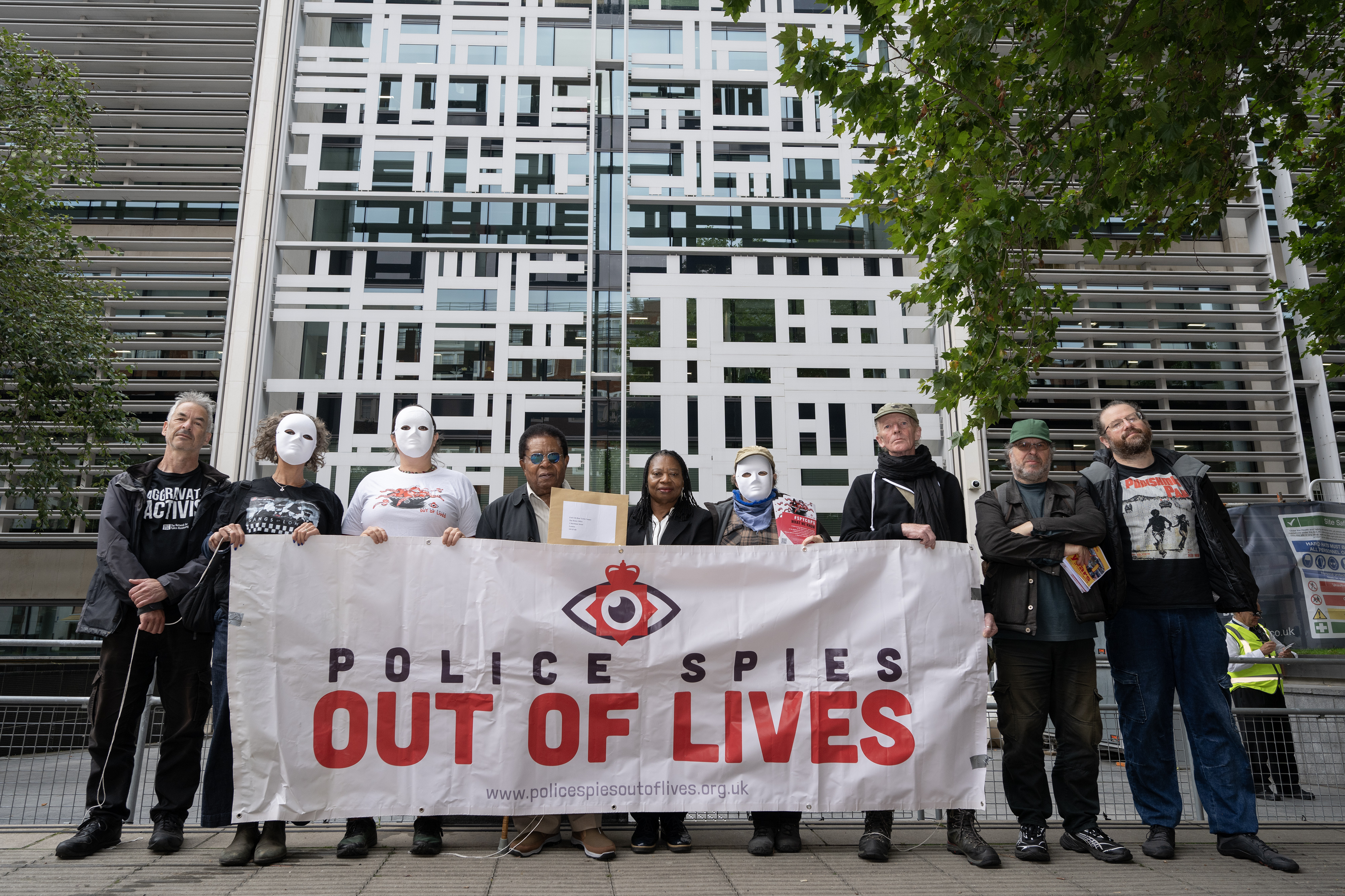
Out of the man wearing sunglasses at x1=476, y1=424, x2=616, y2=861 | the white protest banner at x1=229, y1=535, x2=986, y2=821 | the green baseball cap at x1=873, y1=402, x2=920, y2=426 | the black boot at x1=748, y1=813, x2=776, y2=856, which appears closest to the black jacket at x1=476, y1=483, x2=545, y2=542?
the man wearing sunglasses at x1=476, y1=424, x2=616, y2=861

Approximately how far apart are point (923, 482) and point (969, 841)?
1743mm

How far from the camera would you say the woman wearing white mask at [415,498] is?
4438 millimetres

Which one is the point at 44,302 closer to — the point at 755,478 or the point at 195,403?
the point at 195,403

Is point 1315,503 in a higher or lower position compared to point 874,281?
lower

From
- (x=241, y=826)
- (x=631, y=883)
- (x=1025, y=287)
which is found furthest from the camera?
(x=1025, y=287)

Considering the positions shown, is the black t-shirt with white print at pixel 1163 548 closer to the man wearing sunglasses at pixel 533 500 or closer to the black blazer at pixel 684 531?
the black blazer at pixel 684 531

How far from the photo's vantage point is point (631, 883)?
3693mm

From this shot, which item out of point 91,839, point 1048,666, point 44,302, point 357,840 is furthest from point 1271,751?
point 44,302

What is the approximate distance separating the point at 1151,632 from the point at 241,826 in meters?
4.48

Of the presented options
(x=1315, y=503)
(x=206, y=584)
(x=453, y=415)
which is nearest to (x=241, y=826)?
(x=206, y=584)

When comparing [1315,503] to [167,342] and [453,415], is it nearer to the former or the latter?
[453,415]

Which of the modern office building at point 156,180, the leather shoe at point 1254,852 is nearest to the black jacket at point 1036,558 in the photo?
the leather shoe at point 1254,852

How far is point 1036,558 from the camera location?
170 inches

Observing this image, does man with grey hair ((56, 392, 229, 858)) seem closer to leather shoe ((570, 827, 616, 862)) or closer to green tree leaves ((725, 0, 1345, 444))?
leather shoe ((570, 827, 616, 862))
